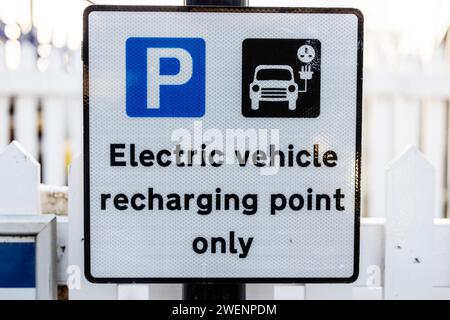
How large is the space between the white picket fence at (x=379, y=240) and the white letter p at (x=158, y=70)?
428 mm

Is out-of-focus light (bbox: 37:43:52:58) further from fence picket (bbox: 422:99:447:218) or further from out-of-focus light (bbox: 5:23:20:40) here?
fence picket (bbox: 422:99:447:218)

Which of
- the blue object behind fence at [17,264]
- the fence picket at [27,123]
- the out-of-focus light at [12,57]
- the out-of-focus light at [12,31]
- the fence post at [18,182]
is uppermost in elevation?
the out-of-focus light at [12,31]

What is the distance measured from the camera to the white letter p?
1.08 m

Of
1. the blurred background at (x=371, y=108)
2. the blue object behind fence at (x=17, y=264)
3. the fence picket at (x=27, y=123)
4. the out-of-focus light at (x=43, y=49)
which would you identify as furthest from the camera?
the out-of-focus light at (x=43, y=49)

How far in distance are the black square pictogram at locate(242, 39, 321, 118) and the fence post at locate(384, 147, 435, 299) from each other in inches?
19.2

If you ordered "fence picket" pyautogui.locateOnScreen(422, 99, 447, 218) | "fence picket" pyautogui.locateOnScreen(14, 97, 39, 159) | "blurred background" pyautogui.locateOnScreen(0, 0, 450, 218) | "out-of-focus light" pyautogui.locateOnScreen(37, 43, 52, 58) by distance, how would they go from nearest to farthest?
"blurred background" pyautogui.locateOnScreen(0, 0, 450, 218), "fence picket" pyautogui.locateOnScreen(14, 97, 39, 159), "fence picket" pyautogui.locateOnScreen(422, 99, 447, 218), "out-of-focus light" pyautogui.locateOnScreen(37, 43, 52, 58)

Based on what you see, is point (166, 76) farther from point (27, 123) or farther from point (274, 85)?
point (27, 123)

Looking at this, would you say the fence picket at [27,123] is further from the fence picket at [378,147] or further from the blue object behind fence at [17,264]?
the blue object behind fence at [17,264]

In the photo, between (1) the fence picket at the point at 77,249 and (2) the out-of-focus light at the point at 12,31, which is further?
(2) the out-of-focus light at the point at 12,31

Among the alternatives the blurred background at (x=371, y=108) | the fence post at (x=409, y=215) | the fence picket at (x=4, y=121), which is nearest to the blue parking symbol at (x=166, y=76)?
the fence post at (x=409, y=215)

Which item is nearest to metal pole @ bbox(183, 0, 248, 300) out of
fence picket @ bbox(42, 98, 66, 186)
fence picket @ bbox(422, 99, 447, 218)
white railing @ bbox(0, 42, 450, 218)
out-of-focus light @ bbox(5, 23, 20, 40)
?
white railing @ bbox(0, 42, 450, 218)

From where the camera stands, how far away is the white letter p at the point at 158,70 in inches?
42.5
